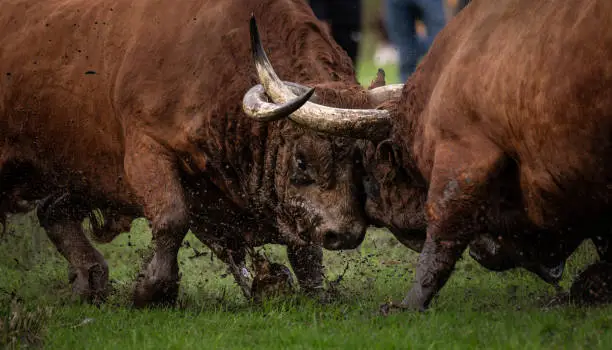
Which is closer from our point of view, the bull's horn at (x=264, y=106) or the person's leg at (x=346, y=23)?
the bull's horn at (x=264, y=106)

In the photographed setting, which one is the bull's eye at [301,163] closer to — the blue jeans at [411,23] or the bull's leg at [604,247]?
the bull's leg at [604,247]

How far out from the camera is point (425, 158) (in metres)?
6.94

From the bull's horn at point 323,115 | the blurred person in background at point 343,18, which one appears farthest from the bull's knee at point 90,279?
the blurred person in background at point 343,18

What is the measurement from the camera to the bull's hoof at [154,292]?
24.3 ft

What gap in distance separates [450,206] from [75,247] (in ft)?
10.5

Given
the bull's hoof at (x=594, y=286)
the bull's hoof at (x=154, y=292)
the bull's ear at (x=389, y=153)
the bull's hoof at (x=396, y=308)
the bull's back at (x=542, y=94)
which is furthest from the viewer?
the bull's hoof at (x=154, y=292)

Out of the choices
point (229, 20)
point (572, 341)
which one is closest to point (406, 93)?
point (229, 20)

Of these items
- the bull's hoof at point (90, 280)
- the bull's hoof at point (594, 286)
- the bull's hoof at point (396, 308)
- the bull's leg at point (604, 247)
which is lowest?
the bull's hoof at point (90, 280)

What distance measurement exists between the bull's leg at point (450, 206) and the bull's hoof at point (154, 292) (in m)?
1.52

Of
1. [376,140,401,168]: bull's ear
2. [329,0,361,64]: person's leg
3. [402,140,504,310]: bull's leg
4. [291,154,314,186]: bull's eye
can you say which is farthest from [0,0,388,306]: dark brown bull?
[329,0,361,64]: person's leg

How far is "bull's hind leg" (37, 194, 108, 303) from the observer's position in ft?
27.7

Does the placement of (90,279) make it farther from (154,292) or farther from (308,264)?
(308,264)

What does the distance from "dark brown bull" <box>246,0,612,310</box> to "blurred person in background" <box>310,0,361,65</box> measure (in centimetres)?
514

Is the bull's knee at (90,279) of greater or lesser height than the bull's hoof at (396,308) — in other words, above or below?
below
